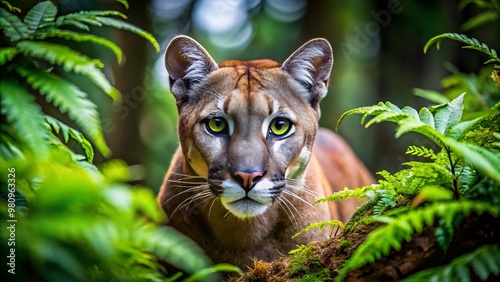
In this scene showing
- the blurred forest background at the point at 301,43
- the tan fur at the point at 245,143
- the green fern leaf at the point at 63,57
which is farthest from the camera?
the blurred forest background at the point at 301,43

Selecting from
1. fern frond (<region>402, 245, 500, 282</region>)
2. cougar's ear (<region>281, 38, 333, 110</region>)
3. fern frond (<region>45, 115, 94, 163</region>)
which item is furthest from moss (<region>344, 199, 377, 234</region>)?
cougar's ear (<region>281, 38, 333, 110</region>)

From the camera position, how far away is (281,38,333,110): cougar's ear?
4.95 m

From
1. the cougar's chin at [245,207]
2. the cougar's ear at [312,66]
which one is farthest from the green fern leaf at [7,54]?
the cougar's ear at [312,66]

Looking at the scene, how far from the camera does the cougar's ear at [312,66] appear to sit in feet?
16.2

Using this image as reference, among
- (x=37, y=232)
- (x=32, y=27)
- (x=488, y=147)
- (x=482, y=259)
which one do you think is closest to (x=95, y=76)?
(x=32, y=27)

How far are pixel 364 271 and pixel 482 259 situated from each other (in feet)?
2.13

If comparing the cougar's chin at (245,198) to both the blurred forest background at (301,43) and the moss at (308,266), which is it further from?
the blurred forest background at (301,43)

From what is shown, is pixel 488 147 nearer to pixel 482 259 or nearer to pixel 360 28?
pixel 482 259

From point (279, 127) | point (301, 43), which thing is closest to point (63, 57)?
point (279, 127)

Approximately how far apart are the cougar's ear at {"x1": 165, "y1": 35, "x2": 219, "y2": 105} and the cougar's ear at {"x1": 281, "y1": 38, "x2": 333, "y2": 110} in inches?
28.8

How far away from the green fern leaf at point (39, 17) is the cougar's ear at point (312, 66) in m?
2.41

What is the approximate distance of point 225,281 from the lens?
4.36m

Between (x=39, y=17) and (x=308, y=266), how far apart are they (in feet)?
6.94

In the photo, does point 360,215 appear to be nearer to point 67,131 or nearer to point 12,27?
point 67,131
